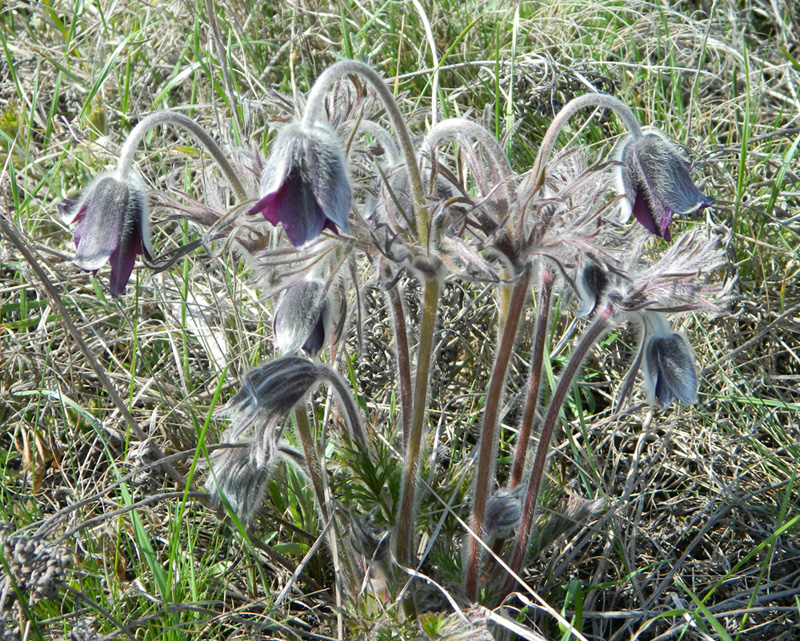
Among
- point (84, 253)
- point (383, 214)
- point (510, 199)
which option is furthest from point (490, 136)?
point (84, 253)

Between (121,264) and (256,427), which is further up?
(121,264)

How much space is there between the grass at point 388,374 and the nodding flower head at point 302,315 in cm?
13

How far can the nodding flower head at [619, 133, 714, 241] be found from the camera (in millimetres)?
1345

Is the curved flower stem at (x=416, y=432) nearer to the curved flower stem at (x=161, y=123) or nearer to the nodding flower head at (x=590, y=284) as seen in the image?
the nodding flower head at (x=590, y=284)

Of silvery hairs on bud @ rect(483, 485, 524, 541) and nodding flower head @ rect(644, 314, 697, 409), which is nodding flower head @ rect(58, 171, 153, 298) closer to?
silvery hairs on bud @ rect(483, 485, 524, 541)

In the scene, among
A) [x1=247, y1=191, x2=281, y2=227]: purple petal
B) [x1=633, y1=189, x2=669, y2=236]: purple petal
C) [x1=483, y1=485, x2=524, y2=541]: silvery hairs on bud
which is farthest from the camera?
[x1=483, y1=485, x2=524, y2=541]: silvery hairs on bud

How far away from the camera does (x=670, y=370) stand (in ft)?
5.02

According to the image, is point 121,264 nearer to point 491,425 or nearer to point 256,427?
point 256,427

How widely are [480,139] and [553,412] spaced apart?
55 cm

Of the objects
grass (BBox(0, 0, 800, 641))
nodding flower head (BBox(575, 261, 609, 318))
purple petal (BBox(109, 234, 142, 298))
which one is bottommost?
grass (BBox(0, 0, 800, 641))

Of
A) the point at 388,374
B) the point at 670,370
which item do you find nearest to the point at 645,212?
the point at 670,370

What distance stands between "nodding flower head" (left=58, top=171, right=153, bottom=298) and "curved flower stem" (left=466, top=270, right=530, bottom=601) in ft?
2.07

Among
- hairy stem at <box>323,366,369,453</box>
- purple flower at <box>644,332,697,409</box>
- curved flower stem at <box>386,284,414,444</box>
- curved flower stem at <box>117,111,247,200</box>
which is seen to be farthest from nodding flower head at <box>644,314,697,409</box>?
curved flower stem at <box>117,111,247,200</box>

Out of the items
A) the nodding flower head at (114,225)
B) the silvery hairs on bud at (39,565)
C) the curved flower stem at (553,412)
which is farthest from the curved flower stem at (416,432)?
the silvery hairs on bud at (39,565)
